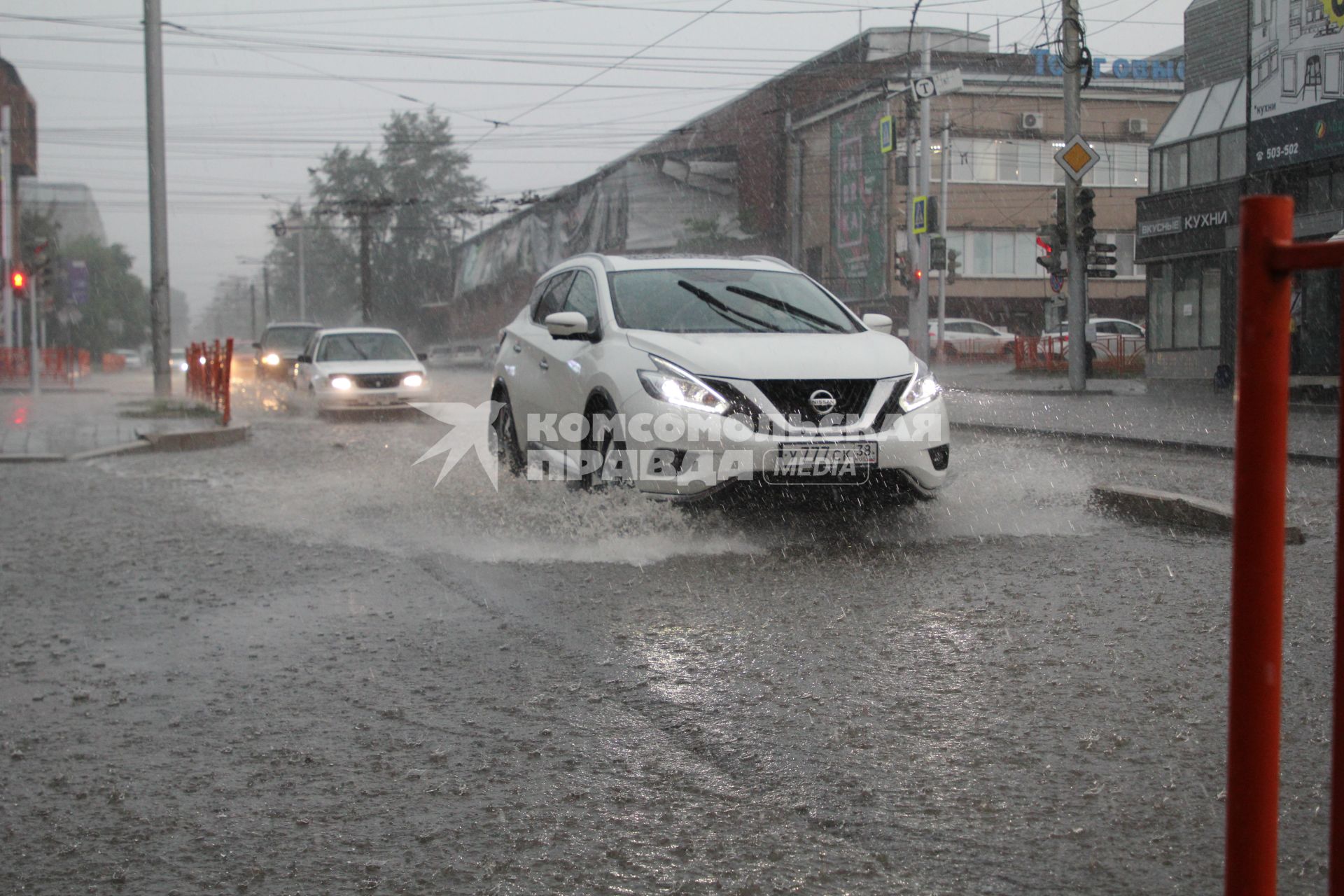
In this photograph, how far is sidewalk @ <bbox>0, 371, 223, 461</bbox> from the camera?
13.7 metres

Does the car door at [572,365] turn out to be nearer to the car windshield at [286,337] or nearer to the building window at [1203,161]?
the building window at [1203,161]

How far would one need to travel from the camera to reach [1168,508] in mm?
7719

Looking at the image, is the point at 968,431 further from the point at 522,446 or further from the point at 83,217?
the point at 83,217

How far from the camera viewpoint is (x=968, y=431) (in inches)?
621

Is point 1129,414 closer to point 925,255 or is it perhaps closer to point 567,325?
point 567,325

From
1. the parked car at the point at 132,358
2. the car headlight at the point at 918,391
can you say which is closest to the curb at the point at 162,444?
the car headlight at the point at 918,391

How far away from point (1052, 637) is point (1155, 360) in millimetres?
24896

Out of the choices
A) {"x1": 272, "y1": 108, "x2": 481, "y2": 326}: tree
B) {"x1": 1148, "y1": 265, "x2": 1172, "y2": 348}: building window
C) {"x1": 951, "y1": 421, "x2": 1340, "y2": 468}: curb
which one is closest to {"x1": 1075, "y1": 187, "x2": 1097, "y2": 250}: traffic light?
{"x1": 1148, "y1": 265, "x2": 1172, "y2": 348}: building window

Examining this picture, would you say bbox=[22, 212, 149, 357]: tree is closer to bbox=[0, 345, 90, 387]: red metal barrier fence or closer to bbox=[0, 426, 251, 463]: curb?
bbox=[0, 345, 90, 387]: red metal barrier fence

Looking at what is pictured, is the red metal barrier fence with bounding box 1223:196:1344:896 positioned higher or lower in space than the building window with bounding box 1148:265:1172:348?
lower

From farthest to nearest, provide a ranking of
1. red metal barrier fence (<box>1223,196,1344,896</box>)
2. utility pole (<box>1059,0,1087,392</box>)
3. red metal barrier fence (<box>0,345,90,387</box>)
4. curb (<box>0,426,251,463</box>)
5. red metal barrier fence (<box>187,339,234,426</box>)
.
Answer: red metal barrier fence (<box>0,345,90,387</box>)
utility pole (<box>1059,0,1087,392</box>)
red metal barrier fence (<box>187,339,234,426</box>)
curb (<box>0,426,251,463</box>)
red metal barrier fence (<box>1223,196,1344,896</box>)

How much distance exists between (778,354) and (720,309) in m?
1.17

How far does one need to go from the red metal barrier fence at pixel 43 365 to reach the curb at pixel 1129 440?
2614cm

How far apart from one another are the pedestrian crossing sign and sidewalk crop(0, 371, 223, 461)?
1619 centimetres
